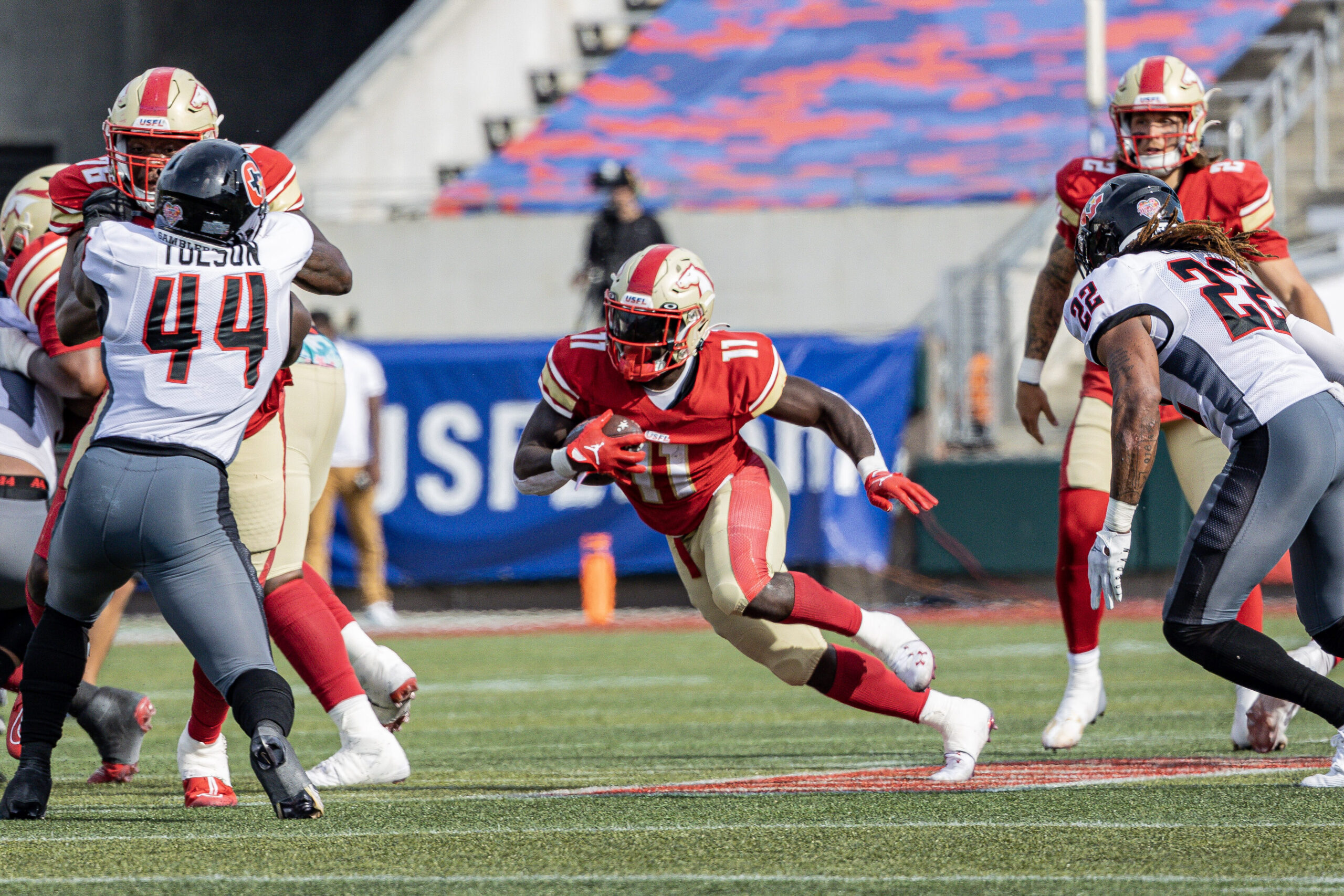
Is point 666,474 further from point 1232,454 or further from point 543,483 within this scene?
point 1232,454

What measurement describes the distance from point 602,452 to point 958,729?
1147 millimetres

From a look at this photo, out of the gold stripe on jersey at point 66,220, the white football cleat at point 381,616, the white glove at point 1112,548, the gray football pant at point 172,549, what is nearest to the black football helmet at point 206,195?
the gray football pant at point 172,549

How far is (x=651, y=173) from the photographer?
18.1 metres

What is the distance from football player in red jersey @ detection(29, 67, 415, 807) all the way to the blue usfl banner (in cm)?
746

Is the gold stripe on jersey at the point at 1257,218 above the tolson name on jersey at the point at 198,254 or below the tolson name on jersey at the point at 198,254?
below

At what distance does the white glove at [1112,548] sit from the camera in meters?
4.36

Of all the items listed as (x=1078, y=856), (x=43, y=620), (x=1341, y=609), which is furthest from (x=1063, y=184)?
(x=43, y=620)

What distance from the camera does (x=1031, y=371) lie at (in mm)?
5848

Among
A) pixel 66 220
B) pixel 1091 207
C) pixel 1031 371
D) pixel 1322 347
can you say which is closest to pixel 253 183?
pixel 66 220

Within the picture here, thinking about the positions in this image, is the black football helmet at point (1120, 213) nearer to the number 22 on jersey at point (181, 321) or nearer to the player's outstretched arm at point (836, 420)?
the player's outstretched arm at point (836, 420)

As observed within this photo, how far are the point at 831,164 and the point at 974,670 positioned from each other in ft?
34.1

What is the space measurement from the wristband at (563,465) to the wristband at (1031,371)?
1.80m

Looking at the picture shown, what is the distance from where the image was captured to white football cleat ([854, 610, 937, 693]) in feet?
15.3

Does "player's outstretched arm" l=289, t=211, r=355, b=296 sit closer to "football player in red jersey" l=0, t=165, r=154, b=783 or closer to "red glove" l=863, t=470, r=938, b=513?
"football player in red jersey" l=0, t=165, r=154, b=783
